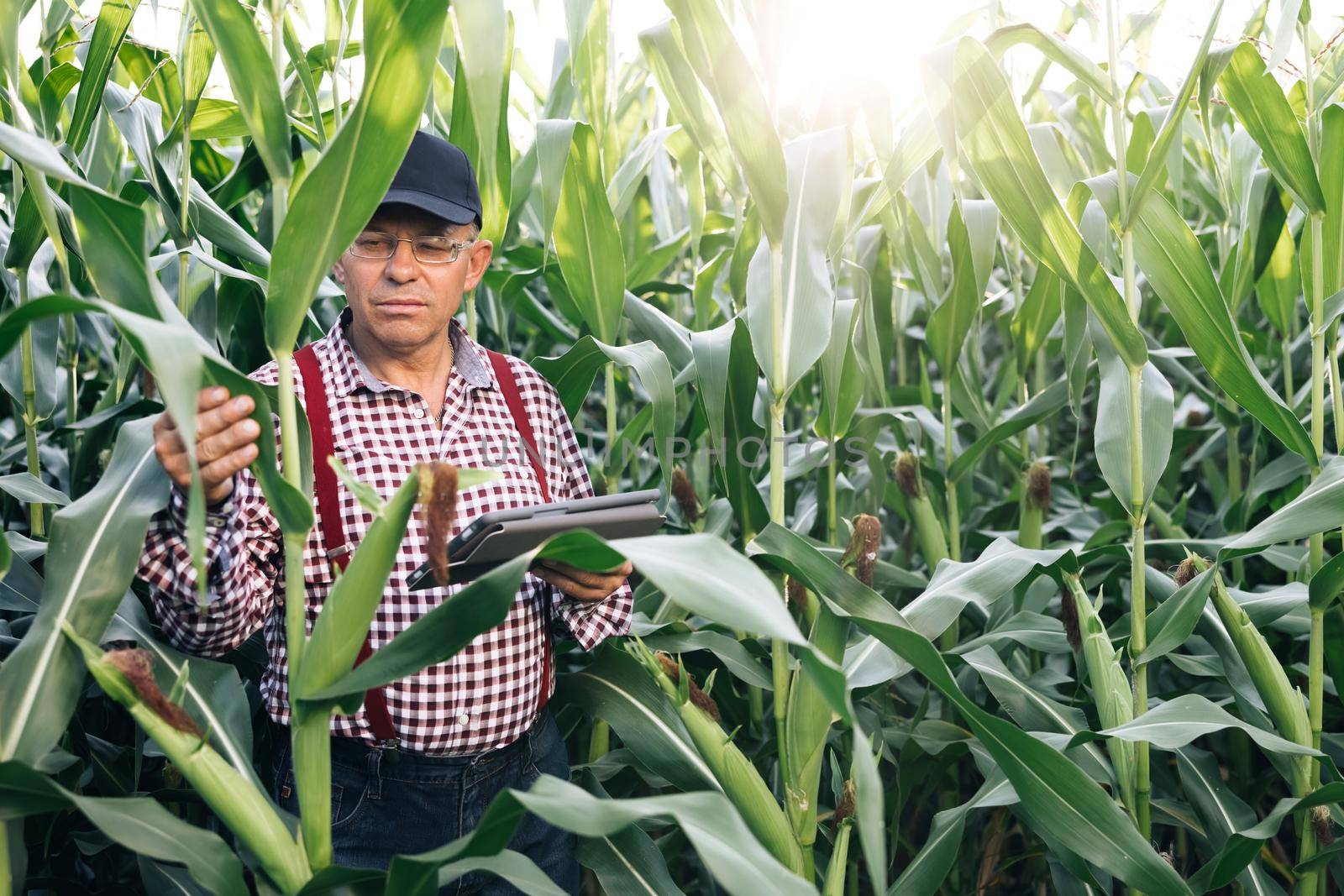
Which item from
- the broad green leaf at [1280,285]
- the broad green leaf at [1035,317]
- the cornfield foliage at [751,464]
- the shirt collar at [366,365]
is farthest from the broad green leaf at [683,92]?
the broad green leaf at [1280,285]

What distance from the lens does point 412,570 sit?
4.96 feet

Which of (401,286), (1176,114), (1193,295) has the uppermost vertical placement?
(401,286)

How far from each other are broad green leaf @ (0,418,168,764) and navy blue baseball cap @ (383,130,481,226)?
0.51 metres

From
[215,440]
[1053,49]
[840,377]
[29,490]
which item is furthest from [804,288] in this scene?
[29,490]

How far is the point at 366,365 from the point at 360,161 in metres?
0.55

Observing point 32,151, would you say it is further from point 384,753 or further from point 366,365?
point 384,753

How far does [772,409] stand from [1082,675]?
73 centimetres

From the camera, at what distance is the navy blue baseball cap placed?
59.3 inches

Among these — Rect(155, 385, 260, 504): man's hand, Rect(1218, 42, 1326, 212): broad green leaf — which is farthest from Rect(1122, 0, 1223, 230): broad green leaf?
Rect(155, 385, 260, 504): man's hand

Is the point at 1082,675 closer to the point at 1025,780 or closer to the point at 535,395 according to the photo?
the point at 1025,780

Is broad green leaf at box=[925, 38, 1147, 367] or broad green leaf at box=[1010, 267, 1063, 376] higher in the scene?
broad green leaf at box=[925, 38, 1147, 367]

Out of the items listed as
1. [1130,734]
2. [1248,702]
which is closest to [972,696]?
[1248,702]

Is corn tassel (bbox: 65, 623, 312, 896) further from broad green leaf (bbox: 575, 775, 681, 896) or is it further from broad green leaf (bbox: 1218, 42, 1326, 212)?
broad green leaf (bbox: 1218, 42, 1326, 212)

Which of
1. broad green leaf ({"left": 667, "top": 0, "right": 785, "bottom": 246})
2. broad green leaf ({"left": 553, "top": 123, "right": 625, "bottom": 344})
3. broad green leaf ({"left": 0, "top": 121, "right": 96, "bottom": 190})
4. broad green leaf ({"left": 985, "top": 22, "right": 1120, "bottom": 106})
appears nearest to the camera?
broad green leaf ({"left": 0, "top": 121, "right": 96, "bottom": 190})
